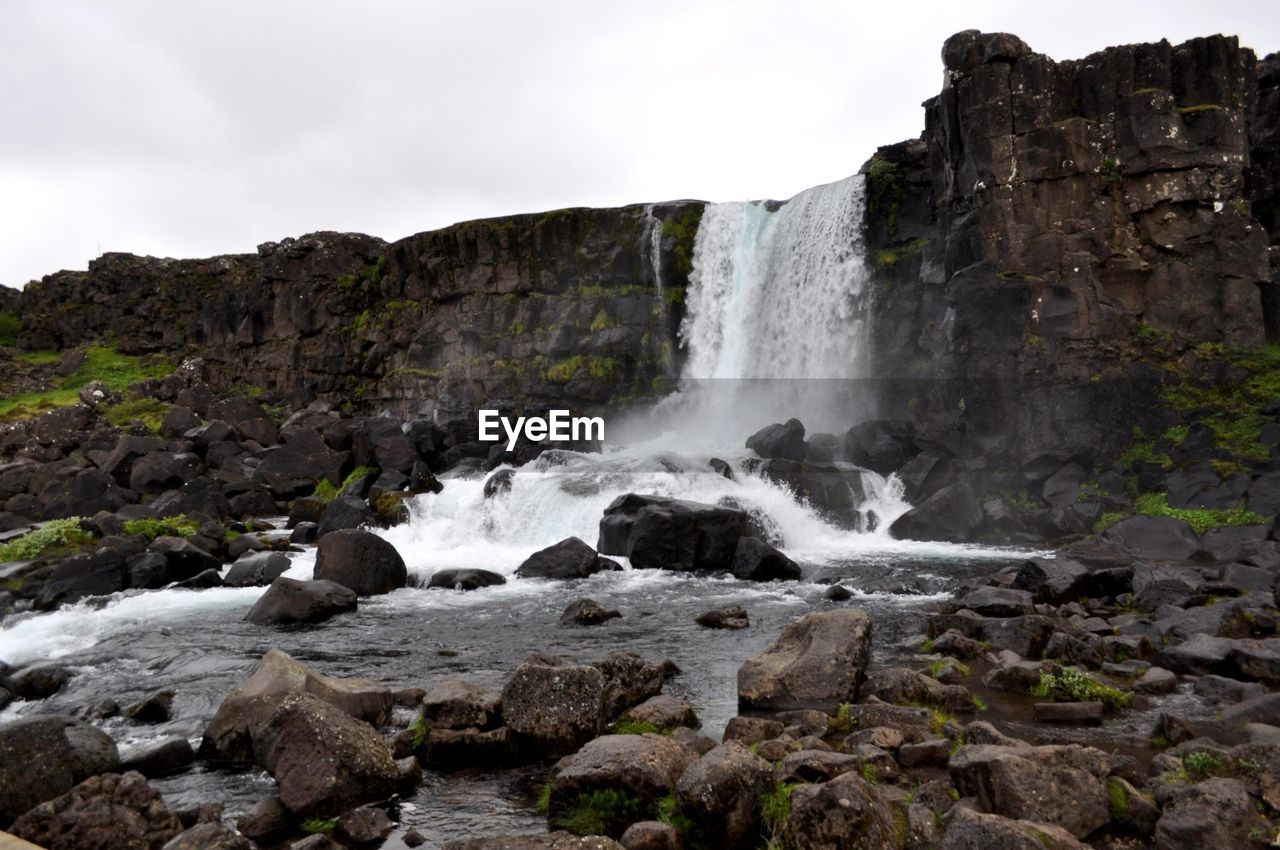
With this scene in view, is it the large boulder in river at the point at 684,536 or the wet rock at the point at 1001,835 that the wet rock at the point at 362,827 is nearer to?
the wet rock at the point at 1001,835

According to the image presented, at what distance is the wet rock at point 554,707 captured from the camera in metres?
8.80

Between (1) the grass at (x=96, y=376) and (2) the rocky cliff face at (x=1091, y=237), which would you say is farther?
(1) the grass at (x=96, y=376)

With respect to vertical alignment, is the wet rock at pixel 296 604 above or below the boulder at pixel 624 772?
below

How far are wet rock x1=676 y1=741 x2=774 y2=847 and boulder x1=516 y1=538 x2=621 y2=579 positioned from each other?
45.2 ft

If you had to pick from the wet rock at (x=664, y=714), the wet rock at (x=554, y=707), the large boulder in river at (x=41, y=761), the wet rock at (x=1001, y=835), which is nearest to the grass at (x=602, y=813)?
the wet rock at (x=554, y=707)

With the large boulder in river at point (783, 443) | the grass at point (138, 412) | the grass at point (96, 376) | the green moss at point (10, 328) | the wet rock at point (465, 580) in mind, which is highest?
the green moss at point (10, 328)

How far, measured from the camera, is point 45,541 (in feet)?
72.9

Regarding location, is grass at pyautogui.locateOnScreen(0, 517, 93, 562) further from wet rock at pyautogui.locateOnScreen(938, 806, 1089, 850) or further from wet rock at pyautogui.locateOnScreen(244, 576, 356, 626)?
wet rock at pyautogui.locateOnScreen(938, 806, 1089, 850)

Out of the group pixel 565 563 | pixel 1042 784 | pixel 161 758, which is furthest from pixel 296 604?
pixel 1042 784

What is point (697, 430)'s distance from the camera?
132 feet

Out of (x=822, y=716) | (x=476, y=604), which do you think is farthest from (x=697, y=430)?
→ (x=822, y=716)

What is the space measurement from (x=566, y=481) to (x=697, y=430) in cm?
1447

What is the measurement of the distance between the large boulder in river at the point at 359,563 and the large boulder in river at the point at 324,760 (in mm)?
11013

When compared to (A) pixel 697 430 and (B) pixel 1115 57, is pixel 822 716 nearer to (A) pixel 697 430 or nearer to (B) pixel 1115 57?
(B) pixel 1115 57
